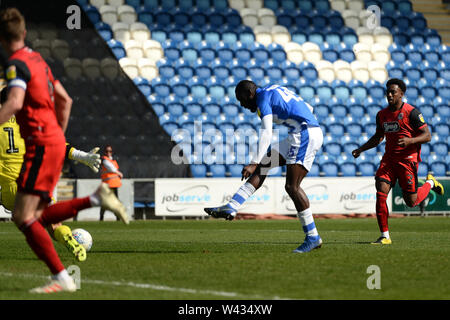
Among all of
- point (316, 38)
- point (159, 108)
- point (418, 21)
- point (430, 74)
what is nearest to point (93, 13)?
point (159, 108)

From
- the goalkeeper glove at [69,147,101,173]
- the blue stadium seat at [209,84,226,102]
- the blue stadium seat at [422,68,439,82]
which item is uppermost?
the blue stadium seat at [422,68,439,82]

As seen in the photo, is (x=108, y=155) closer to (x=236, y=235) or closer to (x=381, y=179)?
(x=236, y=235)

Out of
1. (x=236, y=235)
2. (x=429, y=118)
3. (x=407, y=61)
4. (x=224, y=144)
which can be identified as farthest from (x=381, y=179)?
(x=407, y=61)

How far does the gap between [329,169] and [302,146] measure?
43.7ft

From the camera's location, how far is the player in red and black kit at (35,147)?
5262mm

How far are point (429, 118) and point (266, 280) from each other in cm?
1953

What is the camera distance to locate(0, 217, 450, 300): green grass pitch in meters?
5.26

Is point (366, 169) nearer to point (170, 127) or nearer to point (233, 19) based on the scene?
point (170, 127)

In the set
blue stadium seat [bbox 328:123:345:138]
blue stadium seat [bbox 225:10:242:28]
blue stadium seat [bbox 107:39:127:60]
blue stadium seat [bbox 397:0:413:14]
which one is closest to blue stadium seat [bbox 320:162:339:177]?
blue stadium seat [bbox 328:123:345:138]

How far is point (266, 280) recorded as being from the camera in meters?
5.92

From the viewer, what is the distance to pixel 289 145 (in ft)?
28.5

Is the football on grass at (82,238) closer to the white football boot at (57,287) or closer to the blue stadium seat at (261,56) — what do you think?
the white football boot at (57,287)

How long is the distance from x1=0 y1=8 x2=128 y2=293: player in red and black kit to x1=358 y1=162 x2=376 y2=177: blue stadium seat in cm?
1724

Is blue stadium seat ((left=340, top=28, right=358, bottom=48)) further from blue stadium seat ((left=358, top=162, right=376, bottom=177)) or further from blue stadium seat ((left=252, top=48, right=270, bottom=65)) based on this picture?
blue stadium seat ((left=358, top=162, right=376, bottom=177))
